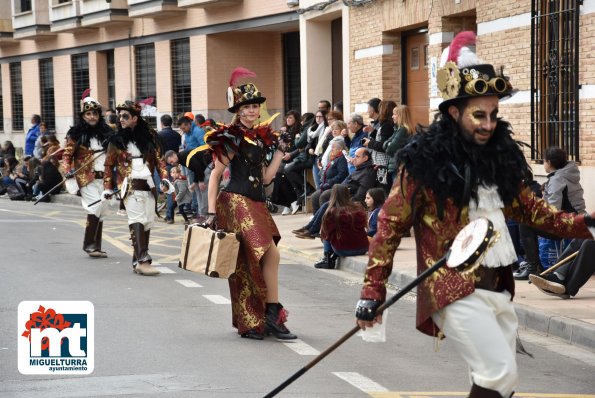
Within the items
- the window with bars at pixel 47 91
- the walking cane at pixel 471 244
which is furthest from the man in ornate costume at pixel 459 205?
the window with bars at pixel 47 91

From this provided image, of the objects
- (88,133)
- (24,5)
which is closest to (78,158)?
(88,133)

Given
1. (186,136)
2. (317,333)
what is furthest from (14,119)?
(317,333)

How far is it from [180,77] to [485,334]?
2572 centimetres

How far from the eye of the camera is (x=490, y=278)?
543cm

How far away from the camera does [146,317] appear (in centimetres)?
1009

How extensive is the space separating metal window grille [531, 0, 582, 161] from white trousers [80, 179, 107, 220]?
5457 mm

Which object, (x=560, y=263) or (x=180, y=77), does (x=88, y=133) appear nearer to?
(x=560, y=263)

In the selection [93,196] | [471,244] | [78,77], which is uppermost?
[78,77]

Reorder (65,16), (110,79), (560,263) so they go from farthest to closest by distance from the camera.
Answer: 1. (65,16)
2. (110,79)
3. (560,263)

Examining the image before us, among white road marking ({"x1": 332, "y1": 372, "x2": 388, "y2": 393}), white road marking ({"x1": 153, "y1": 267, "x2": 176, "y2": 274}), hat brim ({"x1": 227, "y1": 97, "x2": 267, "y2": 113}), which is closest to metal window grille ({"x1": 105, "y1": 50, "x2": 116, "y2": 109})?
white road marking ({"x1": 153, "y1": 267, "x2": 176, "y2": 274})

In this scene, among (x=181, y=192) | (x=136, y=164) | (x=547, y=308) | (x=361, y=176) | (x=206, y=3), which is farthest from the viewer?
(x=206, y=3)

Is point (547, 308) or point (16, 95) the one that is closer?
point (547, 308)

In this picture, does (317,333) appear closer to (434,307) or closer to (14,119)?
(434,307)

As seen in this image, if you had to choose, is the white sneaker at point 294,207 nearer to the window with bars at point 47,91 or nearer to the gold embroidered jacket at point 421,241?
the gold embroidered jacket at point 421,241
